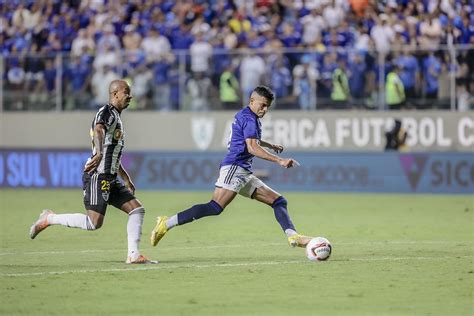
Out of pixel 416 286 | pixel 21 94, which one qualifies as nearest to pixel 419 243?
pixel 416 286

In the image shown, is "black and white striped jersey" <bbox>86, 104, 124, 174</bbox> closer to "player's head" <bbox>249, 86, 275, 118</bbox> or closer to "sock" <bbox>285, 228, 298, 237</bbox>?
"player's head" <bbox>249, 86, 275, 118</bbox>

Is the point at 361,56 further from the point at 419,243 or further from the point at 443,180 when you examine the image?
the point at 419,243

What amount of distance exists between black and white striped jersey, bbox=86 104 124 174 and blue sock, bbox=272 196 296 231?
1.99 metres

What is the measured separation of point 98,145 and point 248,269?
2.19 metres

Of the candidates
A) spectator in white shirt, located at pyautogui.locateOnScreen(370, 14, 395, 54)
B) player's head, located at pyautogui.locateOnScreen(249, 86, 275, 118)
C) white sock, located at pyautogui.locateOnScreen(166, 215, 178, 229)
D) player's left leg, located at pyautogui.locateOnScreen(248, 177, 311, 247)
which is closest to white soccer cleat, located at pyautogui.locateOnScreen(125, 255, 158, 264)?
white sock, located at pyautogui.locateOnScreen(166, 215, 178, 229)

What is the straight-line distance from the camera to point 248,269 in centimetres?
1175

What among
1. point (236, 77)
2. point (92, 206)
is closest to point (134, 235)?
point (92, 206)

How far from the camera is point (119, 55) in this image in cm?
2795

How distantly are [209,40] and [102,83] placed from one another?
309 cm

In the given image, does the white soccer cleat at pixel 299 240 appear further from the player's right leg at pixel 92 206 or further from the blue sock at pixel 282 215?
the player's right leg at pixel 92 206

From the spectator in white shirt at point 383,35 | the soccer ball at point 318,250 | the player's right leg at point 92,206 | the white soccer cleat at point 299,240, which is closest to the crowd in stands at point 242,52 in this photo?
the spectator in white shirt at point 383,35

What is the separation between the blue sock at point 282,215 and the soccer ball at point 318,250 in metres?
0.47

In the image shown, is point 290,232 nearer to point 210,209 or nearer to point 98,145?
point 210,209

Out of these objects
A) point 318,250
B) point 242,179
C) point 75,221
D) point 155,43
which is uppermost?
point 155,43
